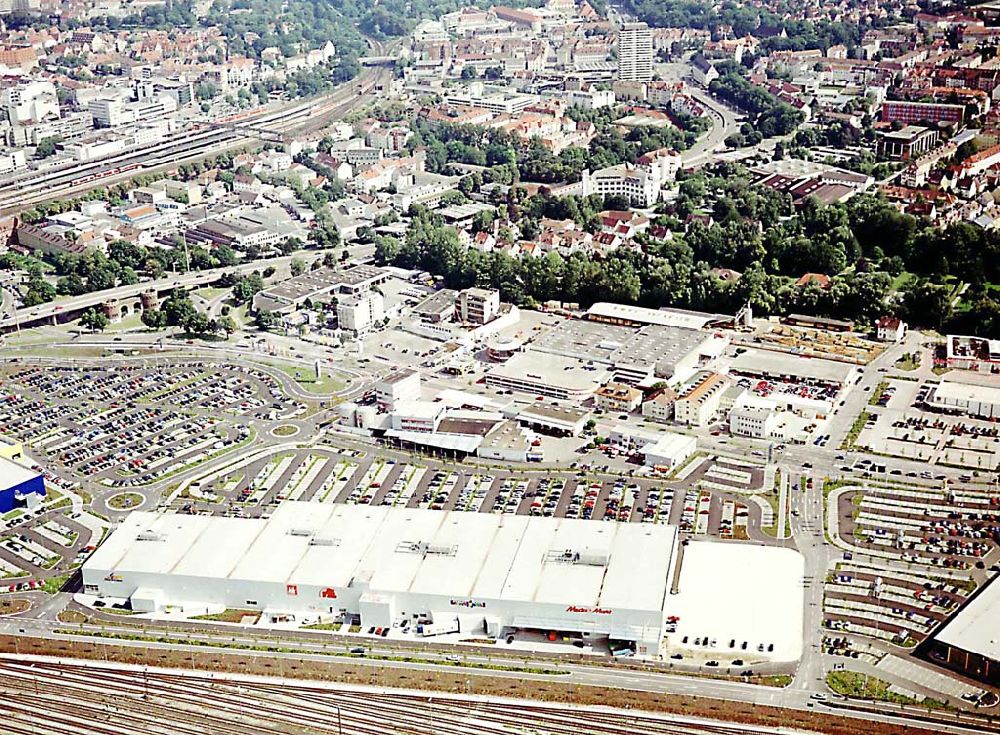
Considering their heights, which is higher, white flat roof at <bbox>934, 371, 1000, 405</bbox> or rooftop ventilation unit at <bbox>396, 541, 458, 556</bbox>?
rooftop ventilation unit at <bbox>396, 541, 458, 556</bbox>

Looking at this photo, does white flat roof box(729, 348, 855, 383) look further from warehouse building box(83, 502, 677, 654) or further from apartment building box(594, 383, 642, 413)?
warehouse building box(83, 502, 677, 654)

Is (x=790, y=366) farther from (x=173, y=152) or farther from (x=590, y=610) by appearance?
(x=173, y=152)

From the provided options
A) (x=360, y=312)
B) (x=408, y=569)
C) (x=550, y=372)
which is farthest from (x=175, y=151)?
(x=408, y=569)

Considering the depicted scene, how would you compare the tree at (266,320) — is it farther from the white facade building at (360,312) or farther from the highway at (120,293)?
the highway at (120,293)

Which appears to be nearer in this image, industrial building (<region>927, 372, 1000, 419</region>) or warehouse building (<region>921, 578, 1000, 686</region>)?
warehouse building (<region>921, 578, 1000, 686</region>)

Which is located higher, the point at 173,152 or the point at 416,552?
the point at 173,152

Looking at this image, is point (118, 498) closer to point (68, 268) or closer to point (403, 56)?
point (68, 268)

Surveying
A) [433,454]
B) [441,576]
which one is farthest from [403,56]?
[441,576]

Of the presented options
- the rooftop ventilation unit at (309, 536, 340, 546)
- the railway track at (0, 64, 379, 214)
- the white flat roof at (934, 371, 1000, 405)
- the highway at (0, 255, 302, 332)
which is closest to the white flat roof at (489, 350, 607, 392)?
A: the white flat roof at (934, 371, 1000, 405)
